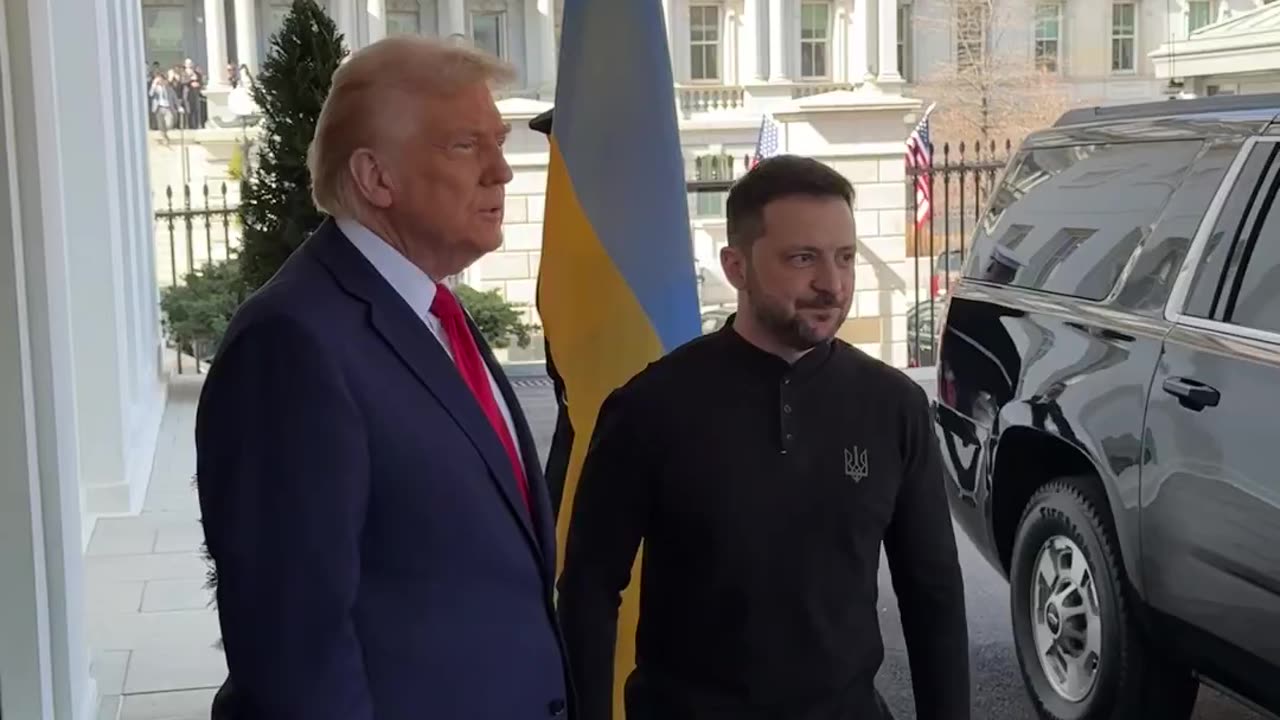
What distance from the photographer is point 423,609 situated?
76.1 inches

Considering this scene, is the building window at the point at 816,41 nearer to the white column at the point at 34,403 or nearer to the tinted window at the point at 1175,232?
the tinted window at the point at 1175,232

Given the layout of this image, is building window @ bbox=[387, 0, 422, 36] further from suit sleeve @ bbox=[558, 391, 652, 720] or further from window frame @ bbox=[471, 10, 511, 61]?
suit sleeve @ bbox=[558, 391, 652, 720]

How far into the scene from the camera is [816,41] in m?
57.6

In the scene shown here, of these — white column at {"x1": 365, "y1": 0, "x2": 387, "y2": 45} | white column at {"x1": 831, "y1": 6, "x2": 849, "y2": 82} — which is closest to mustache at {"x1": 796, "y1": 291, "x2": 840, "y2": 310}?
white column at {"x1": 365, "y1": 0, "x2": 387, "y2": 45}

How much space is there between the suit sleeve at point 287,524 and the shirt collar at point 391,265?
22 centimetres

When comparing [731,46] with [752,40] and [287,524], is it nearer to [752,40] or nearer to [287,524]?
[752,40]

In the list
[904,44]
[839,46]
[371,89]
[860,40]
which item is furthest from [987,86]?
[371,89]

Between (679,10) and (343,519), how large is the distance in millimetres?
55808

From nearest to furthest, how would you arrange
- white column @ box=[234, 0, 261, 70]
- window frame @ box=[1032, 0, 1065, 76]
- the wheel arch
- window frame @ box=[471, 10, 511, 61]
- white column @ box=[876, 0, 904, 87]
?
the wheel arch, white column @ box=[876, 0, 904, 87], white column @ box=[234, 0, 261, 70], window frame @ box=[1032, 0, 1065, 76], window frame @ box=[471, 10, 511, 61]

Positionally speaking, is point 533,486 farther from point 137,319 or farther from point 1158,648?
point 137,319

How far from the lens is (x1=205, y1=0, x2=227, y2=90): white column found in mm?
51219

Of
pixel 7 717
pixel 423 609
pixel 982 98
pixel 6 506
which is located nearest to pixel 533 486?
pixel 423 609

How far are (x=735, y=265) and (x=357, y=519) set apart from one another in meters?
0.89

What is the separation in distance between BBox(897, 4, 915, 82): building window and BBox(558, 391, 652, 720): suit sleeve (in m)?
53.7
